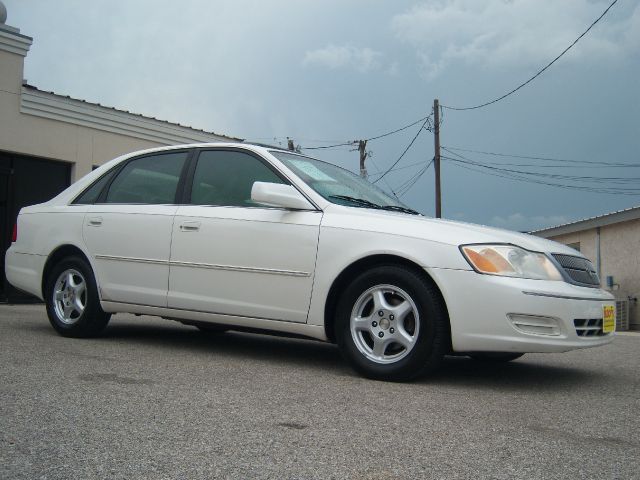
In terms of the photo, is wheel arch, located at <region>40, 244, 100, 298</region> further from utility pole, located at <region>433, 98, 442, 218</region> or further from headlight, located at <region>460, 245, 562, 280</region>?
utility pole, located at <region>433, 98, 442, 218</region>

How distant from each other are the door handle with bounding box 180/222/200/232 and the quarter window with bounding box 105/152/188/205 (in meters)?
0.36

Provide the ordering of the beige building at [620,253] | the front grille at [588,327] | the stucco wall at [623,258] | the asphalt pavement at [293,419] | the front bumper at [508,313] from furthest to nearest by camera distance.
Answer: the stucco wall at [623,258] < the beige building at [620,253] < the front grille at [588,327] < the front bumper at [508,313] < the asphalt pavement at [293,419]

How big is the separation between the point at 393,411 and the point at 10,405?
1841 mm

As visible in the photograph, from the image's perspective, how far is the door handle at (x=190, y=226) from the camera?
17.2 feet

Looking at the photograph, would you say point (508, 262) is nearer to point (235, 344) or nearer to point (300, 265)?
point (300, 265)

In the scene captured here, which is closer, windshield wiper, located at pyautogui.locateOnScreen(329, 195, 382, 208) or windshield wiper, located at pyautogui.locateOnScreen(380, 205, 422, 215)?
windshield wiper, located at pyautogui.locateOnScreen(329, 195, 382, 208)

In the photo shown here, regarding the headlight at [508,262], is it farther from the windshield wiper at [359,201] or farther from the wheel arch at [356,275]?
the windshield wiper at [359,201]

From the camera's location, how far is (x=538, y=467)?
2615mm

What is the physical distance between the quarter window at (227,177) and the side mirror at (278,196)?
13.6 inches

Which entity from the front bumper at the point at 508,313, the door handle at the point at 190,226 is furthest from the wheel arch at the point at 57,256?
the front bumper at the point at 508,313

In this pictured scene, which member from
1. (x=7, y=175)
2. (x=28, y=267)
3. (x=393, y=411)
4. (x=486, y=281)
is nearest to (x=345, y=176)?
(x=486, y=281)

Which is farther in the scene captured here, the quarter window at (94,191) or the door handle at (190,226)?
the quarter window at (94,191)

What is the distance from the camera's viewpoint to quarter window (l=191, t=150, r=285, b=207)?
5230 mm

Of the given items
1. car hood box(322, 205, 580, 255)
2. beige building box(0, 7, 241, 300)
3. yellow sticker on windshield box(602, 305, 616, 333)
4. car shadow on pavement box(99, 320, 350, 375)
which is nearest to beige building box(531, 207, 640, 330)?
beige building box(0, 7, 241, 300)
